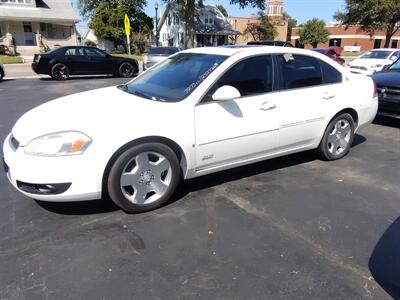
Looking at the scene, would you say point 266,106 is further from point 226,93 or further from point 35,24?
point 35,24

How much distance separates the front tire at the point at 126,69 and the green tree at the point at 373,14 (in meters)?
24.7

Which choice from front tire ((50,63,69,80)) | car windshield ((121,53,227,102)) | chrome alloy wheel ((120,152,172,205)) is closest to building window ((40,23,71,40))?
front tire ((50,63,69,80))

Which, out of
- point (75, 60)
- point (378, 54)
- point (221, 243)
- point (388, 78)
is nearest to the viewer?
point (221, 243)

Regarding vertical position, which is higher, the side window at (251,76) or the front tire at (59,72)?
→ the side window at (251,76)

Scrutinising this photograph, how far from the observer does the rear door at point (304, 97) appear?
4.79 meters

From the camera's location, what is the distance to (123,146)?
3670 millimetres

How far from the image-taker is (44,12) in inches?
1516

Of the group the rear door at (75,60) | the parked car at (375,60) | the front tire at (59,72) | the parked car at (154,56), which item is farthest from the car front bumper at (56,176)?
the parked car at (154,56)

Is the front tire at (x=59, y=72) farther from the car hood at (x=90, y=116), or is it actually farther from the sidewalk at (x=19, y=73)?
the car hood at (x=90, y=116)

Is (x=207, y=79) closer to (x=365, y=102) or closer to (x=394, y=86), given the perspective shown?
(x=365, y=102)

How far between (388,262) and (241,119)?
2017 millimetres

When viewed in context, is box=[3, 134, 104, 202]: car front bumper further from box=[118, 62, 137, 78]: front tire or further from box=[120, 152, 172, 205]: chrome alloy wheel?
box=[118, 62, 137, 78]: front tire

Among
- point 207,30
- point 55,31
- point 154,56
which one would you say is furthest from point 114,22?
point 154,56

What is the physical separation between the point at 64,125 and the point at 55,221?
3.08 ft
